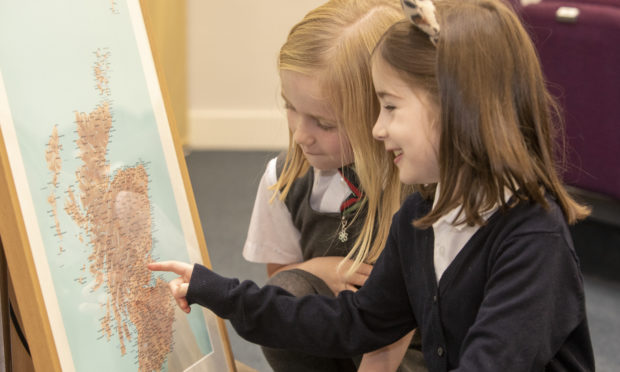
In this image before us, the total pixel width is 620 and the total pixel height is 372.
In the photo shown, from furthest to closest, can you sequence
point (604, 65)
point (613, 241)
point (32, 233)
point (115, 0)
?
point (613, 241)
point (604, 65)
point (115, 0)
point (32, 233)

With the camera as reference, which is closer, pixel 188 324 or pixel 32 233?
pixel 32 233

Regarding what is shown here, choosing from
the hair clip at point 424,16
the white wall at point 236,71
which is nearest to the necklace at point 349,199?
the hair clip at point 424,16

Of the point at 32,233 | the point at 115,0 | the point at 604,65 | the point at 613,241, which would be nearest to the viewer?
the point at 32,233

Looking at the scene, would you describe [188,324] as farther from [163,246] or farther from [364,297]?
[364,297]

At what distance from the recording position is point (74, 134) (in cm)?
Result: 81

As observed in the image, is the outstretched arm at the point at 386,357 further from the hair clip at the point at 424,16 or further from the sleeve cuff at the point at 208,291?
the hair clip at the point at 424,16

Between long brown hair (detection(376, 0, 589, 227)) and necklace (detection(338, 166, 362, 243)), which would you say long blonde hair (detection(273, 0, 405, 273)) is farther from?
long brown hair (detection(376, 0, 589, 227))

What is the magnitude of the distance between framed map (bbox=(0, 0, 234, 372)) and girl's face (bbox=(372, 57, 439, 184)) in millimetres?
308

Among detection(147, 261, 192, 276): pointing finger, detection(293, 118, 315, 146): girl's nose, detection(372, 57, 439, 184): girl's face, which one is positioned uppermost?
detection(372, 57, 439, 184): girl's face

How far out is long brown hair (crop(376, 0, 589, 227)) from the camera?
2.38 ft

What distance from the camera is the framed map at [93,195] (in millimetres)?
748

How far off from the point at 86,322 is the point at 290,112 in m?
0.41

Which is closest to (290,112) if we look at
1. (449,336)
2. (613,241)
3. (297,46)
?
(297,46)

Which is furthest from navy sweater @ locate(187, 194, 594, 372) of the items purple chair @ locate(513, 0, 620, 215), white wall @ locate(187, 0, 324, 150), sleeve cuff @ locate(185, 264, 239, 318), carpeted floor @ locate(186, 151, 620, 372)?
white wall @ locate(187, 0, 324, 150)
